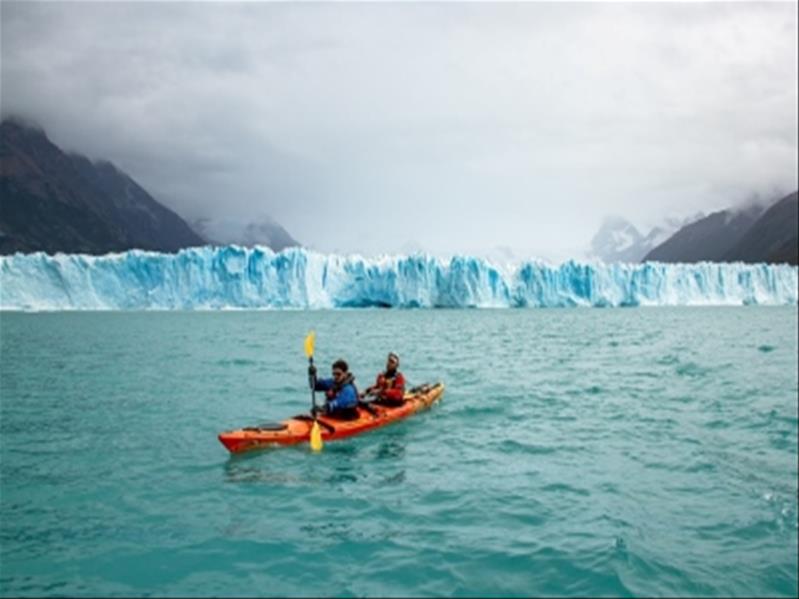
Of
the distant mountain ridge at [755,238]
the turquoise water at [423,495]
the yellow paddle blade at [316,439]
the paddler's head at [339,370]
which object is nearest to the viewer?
the turquoise water at [423,495]

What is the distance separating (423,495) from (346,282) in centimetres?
6073

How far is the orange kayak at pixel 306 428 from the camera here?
1066 centimetres

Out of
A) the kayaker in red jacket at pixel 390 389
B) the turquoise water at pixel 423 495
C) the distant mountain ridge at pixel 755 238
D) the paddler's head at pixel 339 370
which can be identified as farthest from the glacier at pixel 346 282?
the distant mountain ridge at pixel 755 238

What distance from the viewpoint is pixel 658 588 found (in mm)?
5652

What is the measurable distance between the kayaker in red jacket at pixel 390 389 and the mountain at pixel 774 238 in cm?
13111

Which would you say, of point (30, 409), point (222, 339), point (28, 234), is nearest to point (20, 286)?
point (222, 339)

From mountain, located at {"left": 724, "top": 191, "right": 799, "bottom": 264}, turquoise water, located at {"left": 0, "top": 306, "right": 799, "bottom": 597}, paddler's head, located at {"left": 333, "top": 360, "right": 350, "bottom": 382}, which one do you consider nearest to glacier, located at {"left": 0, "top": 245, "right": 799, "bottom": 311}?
turquoise water, located at {"left": 0, "top": 306, "right": 799, "bottom": 597}

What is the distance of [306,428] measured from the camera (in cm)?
1131

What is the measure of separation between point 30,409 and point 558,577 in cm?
1344

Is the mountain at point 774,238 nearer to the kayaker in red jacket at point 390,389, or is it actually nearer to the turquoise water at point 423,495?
the turquoise water at point 423,495

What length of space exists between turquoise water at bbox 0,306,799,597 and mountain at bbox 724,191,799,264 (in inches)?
5118

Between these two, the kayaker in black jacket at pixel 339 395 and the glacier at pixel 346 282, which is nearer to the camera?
the kayaker in black jacket at pixel 339 395

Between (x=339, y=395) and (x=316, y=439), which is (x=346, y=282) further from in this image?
(x=316, y=439)

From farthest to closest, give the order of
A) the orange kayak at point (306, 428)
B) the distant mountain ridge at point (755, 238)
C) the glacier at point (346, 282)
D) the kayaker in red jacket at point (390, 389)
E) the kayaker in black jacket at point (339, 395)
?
1. the distant mountain ridge at point (755, 238)
2. the glacier at point (346, 282)
3. the kayaker in red jacket at point (390, 389)
4. the kayaker in black jacket at point (339, 395)
5. the orange kayak at point (306, 428)
